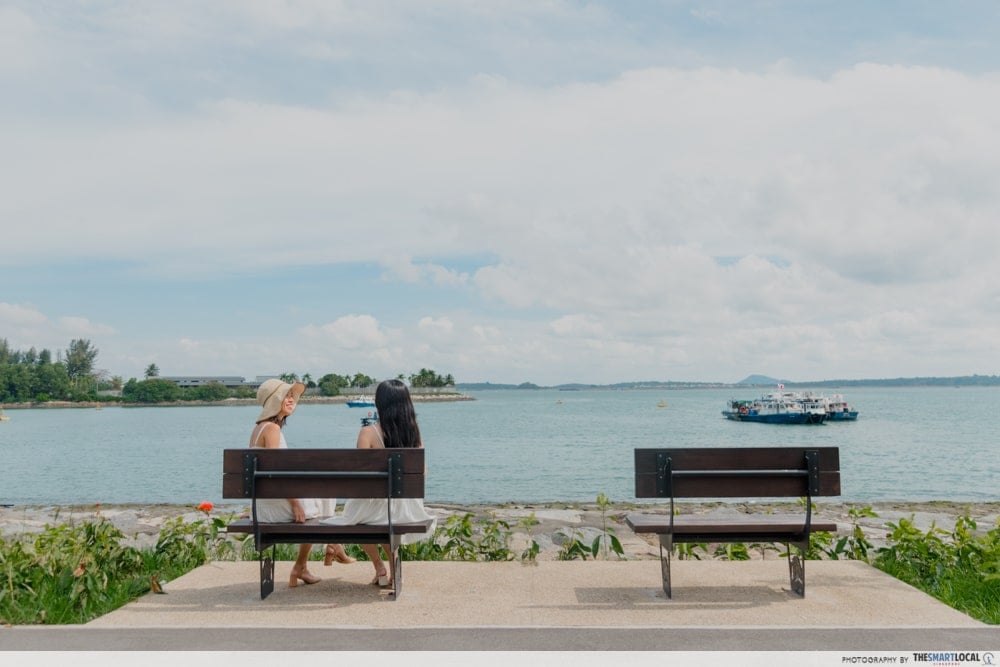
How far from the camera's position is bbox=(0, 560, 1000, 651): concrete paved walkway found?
4727 millimetres

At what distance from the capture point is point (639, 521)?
20.3 feet

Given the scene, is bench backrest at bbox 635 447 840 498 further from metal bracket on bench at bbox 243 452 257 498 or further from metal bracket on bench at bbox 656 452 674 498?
metal bracket on bench at bbox 243 452 257 498

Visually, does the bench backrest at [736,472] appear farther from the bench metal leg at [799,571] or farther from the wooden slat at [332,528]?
the wooden slat at [332,528]

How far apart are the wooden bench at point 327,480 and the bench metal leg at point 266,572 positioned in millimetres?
46

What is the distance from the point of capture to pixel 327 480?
5.87 metres

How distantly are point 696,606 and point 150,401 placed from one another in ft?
622

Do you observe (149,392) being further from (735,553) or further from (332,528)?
(332,528)

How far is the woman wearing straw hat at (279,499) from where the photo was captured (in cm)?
623

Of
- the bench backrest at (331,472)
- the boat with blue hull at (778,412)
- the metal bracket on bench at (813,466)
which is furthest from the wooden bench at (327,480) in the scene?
the boat with blue hull at (778,412)

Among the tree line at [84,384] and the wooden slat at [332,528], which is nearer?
the wooden slat at [332,528]

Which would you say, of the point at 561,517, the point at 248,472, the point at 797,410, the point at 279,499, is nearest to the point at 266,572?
the point at 279,499
